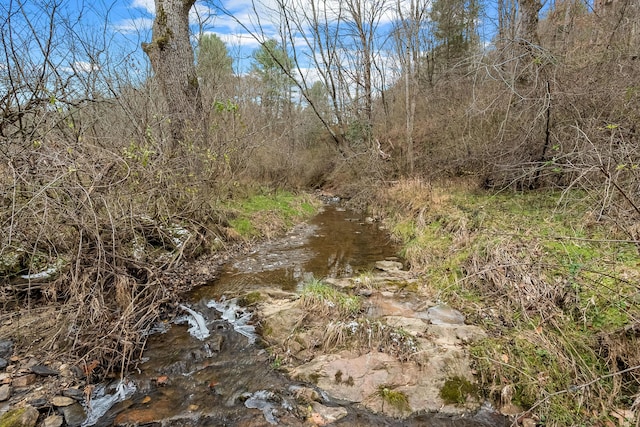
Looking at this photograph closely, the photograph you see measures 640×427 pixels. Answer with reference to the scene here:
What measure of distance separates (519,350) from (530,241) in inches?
81.5

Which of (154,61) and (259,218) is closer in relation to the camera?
(154,61)

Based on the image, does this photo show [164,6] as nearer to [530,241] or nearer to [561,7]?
[530,241]

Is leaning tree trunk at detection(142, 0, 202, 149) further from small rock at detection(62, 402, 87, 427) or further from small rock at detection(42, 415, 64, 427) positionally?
small rock at detection(42, 415, 64, 427)

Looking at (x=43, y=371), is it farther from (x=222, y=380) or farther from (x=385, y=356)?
(x=385, y=356)

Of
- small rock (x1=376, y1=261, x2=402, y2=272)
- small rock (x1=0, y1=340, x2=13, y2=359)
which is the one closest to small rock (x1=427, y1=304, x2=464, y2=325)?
small rock (x1=376, y1=261, x2=402, y2=272)

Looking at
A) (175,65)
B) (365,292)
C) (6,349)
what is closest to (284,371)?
(365,292)

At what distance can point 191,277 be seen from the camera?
18.3 feet

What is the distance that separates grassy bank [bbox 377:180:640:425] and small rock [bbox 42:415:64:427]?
3.48 metres

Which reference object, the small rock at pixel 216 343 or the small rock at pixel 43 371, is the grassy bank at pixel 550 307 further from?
the small rock at pixel 43 371

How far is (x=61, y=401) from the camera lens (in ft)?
9.27

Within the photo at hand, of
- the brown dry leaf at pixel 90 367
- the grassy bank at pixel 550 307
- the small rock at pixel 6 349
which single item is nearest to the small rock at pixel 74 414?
the brown dry leaf at pixel 90 367

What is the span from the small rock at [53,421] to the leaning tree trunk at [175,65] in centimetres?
515

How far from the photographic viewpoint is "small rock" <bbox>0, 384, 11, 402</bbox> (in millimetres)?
2785

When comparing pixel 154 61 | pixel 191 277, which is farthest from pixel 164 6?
pixel 191 277
